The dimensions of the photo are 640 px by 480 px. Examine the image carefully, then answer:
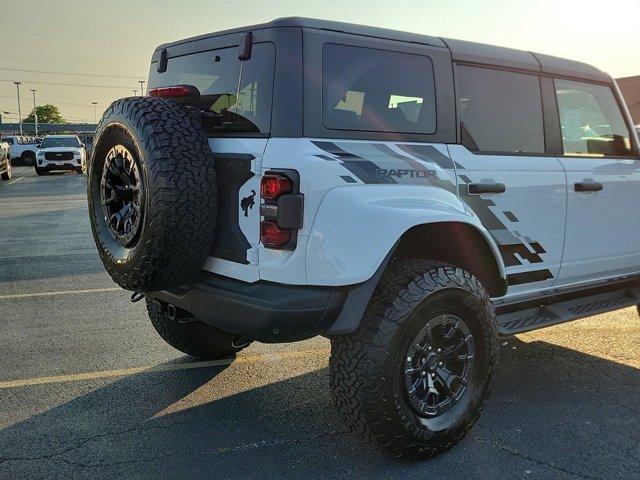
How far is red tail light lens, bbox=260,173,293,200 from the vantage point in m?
2.63

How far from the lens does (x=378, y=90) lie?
9.96ft

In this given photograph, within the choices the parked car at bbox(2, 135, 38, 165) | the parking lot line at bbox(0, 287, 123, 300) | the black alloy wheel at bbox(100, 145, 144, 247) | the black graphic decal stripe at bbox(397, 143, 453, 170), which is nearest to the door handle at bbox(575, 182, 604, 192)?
the black graphic decal stripe at bbox(397, 143, 453, 170)

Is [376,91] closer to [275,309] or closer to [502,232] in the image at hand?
[502,232]

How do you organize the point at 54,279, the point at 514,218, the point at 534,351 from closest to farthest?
the point at 514,218, the point at 534,351, the point at 54,279

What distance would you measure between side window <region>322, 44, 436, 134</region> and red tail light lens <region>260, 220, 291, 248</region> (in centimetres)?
53

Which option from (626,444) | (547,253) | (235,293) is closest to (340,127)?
(235,293)

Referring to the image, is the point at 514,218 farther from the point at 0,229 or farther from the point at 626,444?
the point at 0,229

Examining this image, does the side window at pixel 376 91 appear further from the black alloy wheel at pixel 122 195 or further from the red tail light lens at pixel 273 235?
the black alloy wheel at pixel 122 195

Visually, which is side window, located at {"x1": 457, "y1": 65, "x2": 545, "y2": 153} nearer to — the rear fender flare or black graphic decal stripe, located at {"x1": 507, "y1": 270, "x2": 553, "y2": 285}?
black graphic decal stripe, located at {"x1": 507, "y1": 270, "x2": 553, "y2": 285}

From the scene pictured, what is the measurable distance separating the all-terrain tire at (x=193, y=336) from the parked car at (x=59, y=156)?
24.1 metres

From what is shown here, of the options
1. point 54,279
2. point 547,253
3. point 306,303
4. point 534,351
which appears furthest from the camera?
point 54,279

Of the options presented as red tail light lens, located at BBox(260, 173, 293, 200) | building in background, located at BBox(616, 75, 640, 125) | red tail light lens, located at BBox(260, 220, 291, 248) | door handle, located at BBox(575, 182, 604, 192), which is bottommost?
red tail light lens, located at BBox(260, 220, 291, 248)

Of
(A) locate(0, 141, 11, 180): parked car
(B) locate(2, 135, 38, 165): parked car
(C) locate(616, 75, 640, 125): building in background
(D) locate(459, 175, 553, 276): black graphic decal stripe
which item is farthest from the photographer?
(C) locate(616, 75, 640, 125): building in background

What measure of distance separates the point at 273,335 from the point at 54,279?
4861 mm
